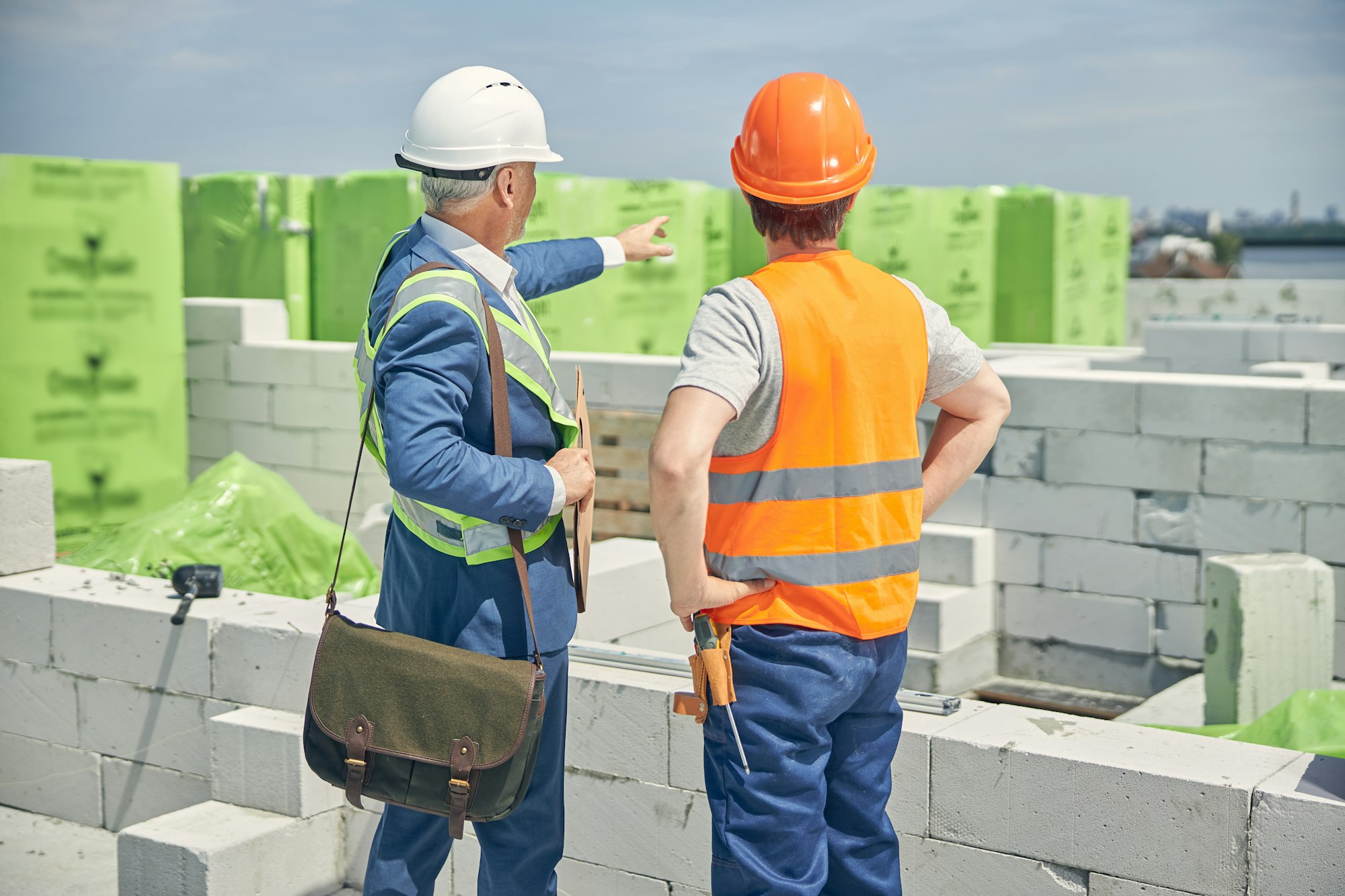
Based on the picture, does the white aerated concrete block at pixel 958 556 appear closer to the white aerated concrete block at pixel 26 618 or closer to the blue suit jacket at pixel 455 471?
the white aerated concrete block at pixel 26 618

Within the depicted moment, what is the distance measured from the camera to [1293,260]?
3142 inches

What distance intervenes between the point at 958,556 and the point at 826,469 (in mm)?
5617

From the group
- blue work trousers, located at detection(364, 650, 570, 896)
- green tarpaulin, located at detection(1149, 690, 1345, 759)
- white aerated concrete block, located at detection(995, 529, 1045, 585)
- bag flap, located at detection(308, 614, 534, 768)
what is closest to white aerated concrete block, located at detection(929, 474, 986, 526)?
→ white aerated concrete block, located at detection(995, 529, 1045, 585)

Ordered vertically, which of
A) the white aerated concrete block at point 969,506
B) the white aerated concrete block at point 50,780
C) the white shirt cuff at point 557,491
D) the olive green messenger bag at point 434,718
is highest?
the white shirt cuff at point 557,491

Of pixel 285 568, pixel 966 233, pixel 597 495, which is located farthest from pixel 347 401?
pixel 966 233

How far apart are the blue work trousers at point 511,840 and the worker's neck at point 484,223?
33.3 inches

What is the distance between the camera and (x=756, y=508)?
2.31 meters

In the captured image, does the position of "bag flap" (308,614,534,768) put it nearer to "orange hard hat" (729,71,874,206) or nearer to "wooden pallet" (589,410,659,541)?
"orange hard hat" (729,71,874,206)

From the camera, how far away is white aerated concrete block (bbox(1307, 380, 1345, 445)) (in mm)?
6637

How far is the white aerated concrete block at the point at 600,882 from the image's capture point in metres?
3.60

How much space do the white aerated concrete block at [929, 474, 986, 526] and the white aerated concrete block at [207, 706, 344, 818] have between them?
476cm

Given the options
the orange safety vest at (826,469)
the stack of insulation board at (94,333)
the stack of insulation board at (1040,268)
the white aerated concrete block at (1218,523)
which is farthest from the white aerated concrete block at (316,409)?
the stack of insulation board at (1040,268)

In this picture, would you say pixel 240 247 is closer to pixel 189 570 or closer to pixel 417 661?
pixel 189 570

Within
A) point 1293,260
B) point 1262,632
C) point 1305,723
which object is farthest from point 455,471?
point 1293,260
